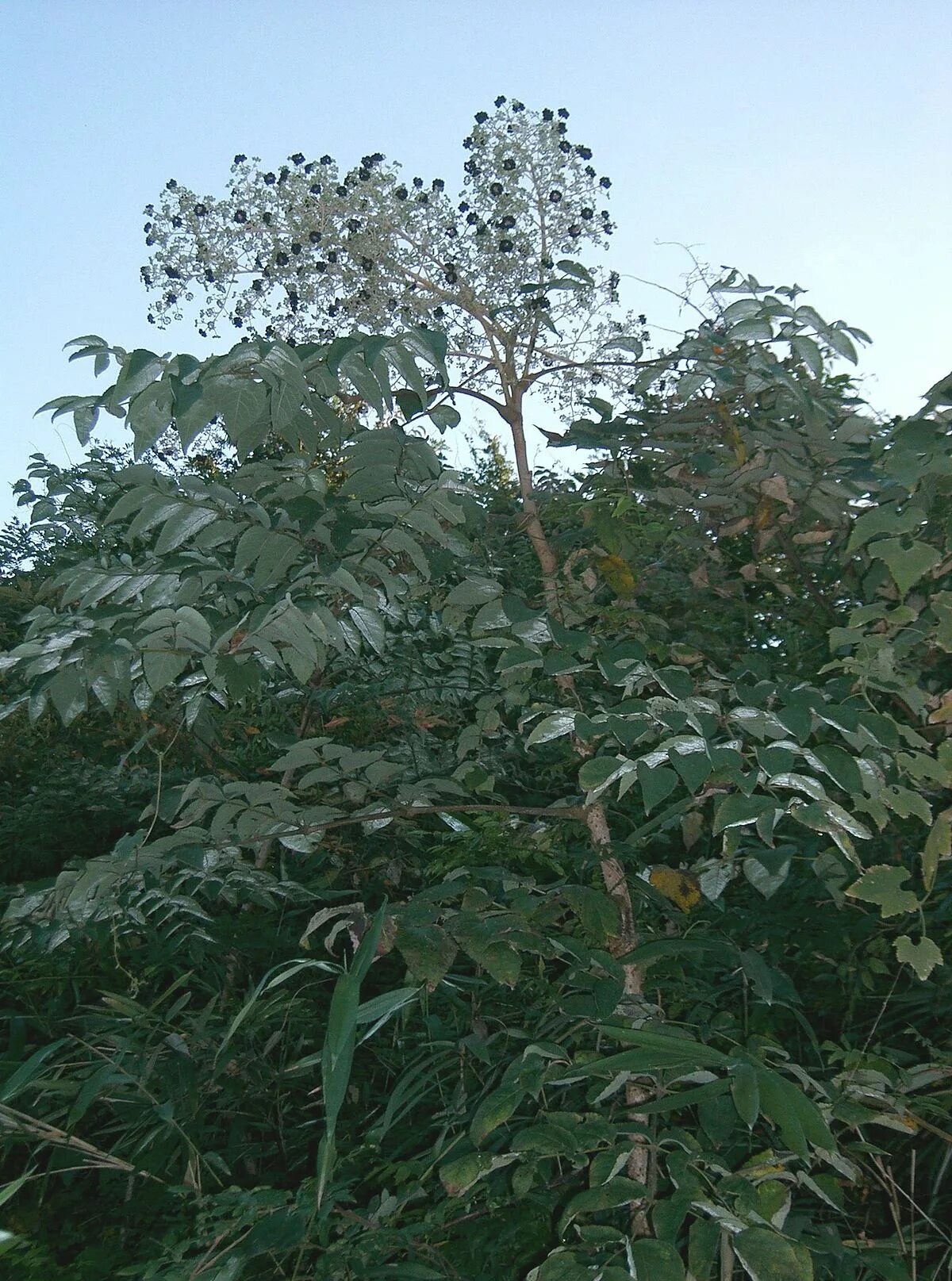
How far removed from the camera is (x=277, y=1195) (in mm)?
1207

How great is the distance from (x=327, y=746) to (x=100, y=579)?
42cm

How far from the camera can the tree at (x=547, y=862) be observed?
118cm

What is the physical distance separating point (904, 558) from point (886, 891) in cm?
39

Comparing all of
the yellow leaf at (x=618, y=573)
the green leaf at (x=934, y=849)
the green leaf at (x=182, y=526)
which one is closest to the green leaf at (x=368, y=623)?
the green leaf at (x=182, y=526)

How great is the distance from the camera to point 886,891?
1.24 meters

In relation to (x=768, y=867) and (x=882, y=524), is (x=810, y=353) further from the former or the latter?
(x=768, y=867)

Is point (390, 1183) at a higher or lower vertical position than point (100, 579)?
lower

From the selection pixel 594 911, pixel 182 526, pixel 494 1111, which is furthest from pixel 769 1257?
pixel 182 526

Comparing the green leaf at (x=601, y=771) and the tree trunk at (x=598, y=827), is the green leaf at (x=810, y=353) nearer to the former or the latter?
the tree trunk at (x=598, y=827)

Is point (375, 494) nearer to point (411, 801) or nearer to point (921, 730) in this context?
point (411, 801)

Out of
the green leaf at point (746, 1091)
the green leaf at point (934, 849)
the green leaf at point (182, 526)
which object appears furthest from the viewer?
the green leaf at point (182, 526)

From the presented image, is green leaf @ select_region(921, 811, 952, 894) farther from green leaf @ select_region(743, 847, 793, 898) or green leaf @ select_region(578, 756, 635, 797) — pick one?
green leaf @ select_region(578, 756, 635, 797)

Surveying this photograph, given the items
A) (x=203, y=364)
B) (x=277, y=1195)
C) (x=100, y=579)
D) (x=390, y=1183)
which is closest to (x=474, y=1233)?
(x=277, y=1195)

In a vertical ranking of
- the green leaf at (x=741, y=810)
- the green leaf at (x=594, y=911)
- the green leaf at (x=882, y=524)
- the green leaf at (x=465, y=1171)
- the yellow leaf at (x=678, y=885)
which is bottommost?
the green leaf at (x=465, y=1171)
